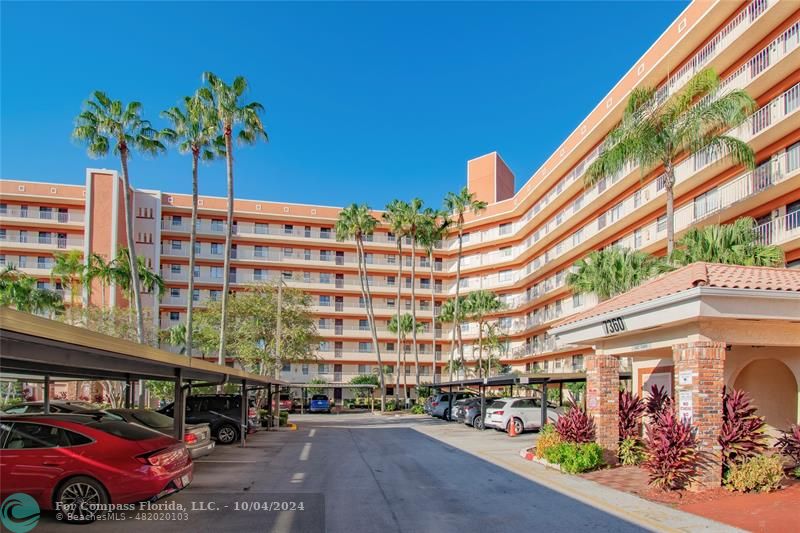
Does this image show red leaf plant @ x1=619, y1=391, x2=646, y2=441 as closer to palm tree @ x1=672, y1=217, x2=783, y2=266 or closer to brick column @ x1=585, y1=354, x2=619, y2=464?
brick column @ x1=585, y1=354, x2=619, y2=464

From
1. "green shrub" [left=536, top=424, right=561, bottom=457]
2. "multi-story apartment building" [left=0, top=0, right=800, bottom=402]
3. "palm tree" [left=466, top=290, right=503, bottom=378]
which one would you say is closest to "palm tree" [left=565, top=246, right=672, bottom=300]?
"multi-story apartment building" [left=0, top=0, right=800, bottom=402]

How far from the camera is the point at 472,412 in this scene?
113 ft

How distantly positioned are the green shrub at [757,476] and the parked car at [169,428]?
11892 mm

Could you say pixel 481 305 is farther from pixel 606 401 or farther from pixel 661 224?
pixel 606 401

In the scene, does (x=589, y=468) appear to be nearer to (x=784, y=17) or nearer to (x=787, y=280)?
(x=787, y=280)

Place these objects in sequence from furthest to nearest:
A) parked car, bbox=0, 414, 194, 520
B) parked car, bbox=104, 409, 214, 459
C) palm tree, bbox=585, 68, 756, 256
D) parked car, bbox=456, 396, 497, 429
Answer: parked car, bbox=456, 396, 497, 429, palm tree, bbox=585, 68, 756, 256, parked car, bbox=104, 409, 214, 459, parked car, bbox=0, 414, 194, 520

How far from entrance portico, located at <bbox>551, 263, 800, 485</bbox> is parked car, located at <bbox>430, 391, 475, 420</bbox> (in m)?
24.2

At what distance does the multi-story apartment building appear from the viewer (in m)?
27.8

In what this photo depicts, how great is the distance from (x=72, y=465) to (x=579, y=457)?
1021 centimetres

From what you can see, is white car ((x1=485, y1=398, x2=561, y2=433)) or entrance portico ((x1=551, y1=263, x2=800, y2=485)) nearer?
entrance portico ((x1=551, y1=263, x2=800, y2=485))

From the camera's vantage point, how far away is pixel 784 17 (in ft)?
87.8

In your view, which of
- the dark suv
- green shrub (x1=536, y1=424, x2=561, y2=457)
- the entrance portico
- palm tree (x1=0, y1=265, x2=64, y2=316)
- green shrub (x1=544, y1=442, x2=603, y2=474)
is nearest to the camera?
the entrance portico

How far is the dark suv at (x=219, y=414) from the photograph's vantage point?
76.6 ft

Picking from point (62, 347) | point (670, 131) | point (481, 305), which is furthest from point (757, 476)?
point (481, 305)
